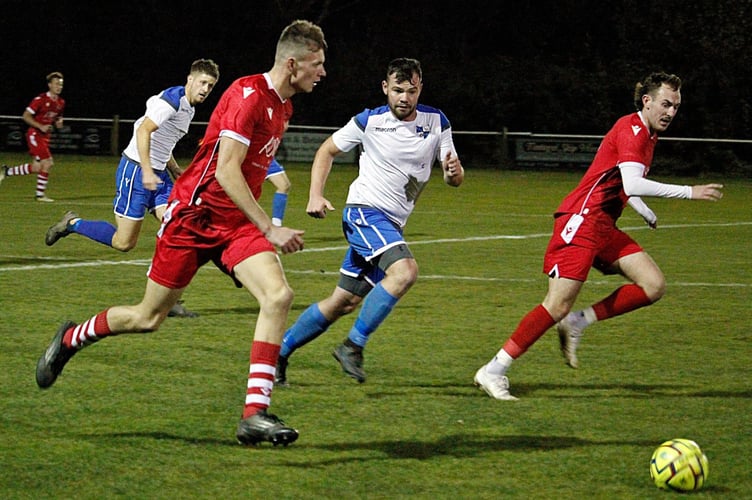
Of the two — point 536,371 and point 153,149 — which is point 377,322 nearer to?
point 536,371

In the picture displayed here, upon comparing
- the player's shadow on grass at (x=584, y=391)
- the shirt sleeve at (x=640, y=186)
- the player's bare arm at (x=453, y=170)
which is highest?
the shirt sleeve at (x=640, y=186)

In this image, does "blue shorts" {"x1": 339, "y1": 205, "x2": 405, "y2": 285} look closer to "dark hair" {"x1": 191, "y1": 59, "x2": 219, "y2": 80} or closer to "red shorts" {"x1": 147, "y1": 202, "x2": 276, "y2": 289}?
"red shorts" {"x1": 147, "y1": 202, "x2": 276, "y2": 289}

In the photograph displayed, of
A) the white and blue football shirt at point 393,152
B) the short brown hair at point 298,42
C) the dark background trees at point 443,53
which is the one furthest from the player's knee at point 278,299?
the dark background trees at point 443,53

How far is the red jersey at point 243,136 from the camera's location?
19.6ft

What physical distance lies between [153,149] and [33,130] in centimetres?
1300

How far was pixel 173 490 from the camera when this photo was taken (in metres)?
5.20

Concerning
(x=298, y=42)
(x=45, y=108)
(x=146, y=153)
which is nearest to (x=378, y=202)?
(x=298, y=42)

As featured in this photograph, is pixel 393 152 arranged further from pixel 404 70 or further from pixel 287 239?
pixel 287 239

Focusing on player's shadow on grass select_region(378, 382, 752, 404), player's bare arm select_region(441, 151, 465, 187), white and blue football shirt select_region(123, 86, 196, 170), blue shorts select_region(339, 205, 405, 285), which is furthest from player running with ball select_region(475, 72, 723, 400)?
white and blue football shirt select_region(123, 86, 196, 170)

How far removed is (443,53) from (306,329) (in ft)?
127

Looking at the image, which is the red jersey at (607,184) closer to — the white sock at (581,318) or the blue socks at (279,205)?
the white sock at (581,318)

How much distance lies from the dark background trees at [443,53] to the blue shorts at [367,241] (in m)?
29.6

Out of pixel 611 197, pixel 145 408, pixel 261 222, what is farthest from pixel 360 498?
pixel 611 197

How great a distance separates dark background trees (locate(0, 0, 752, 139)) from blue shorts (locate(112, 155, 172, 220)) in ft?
88.3
